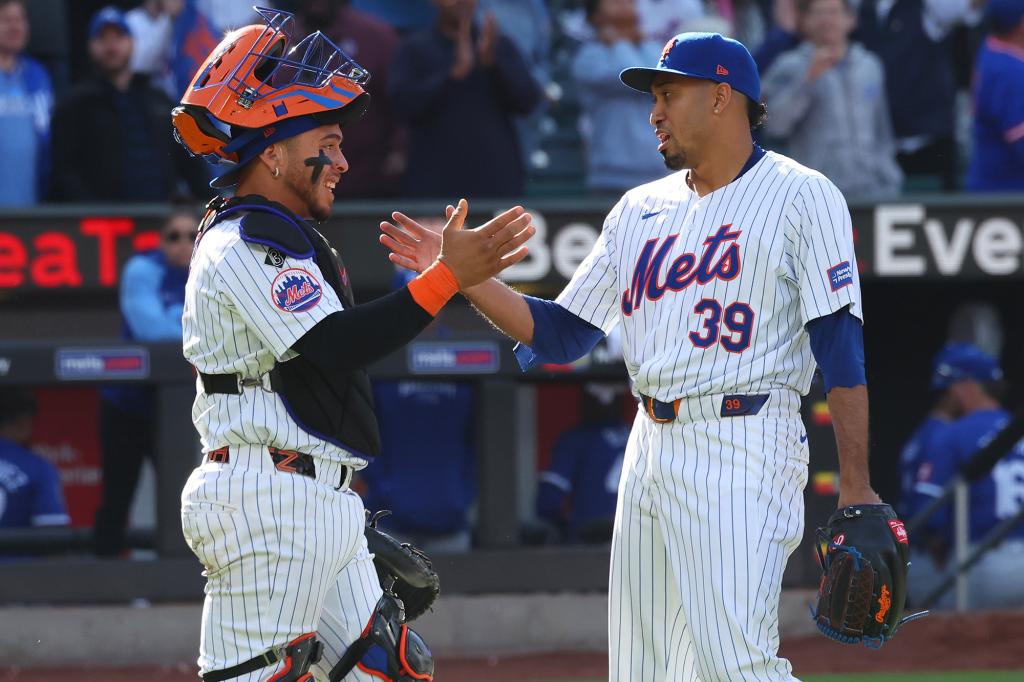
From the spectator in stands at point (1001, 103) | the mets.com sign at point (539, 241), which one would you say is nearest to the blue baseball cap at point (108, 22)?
the mets.com sign at point (539, 241)

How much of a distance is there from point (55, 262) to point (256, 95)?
379 centimetres

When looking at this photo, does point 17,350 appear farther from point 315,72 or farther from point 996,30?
point 996,30

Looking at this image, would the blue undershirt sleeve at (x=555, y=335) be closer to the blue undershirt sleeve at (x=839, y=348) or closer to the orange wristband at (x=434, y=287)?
the orange wristband at (x=434, y=287)

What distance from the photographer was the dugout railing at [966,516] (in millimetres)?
7398

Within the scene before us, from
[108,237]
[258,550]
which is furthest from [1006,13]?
[258,550]

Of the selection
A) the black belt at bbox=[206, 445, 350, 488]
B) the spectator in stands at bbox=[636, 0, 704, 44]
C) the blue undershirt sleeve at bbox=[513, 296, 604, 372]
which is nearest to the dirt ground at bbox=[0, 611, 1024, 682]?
the blue undershirt sleeve at bbox=[513, 296, 604, 372]

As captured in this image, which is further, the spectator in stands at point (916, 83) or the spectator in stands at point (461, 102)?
the spectator in stands at point (916, 83)

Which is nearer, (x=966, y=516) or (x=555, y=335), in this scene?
(x=555, y=335)

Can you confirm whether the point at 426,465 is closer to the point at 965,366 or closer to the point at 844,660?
the point at 844,660

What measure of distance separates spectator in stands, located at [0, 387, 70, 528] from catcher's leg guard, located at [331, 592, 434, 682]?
13.0 feet

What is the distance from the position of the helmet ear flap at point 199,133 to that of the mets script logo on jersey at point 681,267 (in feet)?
3.08

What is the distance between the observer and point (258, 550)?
11.4 feet

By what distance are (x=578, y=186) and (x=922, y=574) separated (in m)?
2.57

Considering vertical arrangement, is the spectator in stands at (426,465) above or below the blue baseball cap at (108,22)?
below
